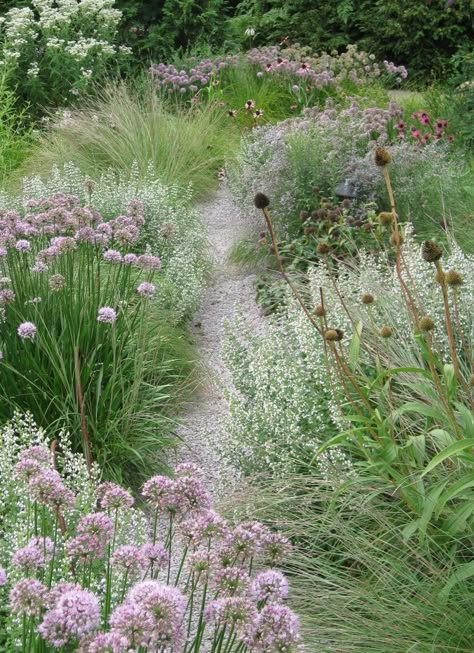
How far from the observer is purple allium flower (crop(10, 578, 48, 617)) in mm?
1348

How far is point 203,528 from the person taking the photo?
1.55m

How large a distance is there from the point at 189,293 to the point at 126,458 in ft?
5.79

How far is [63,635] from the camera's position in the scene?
1.26m

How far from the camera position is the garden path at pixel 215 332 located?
411 cm

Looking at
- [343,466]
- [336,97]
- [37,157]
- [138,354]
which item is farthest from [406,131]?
[343,466]

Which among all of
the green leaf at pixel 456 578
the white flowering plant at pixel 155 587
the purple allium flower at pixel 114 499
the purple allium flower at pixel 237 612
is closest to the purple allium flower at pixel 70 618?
the white flowering plant at pixel 155 587

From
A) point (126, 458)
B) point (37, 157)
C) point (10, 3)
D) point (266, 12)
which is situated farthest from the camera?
point (266, 12)

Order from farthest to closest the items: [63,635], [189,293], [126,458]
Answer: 1. [189,293]
2. [126,458]
3. [63,635]

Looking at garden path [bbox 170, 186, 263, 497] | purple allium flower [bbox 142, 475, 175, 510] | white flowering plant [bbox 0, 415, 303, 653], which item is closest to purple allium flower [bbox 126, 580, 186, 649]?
white flowering plant [bbox 0, 415, 303, 653]

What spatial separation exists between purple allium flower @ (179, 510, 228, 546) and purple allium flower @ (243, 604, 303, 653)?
219 mm

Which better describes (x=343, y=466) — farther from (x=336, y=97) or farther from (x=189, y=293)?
(x=336, y=97)

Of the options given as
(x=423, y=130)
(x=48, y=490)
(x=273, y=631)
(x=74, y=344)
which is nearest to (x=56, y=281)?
(x=74, y=344)

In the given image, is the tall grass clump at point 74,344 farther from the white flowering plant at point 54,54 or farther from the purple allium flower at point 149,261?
the white flowering plant at point 54,54

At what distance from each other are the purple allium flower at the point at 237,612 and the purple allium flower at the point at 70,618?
0.21 metres
